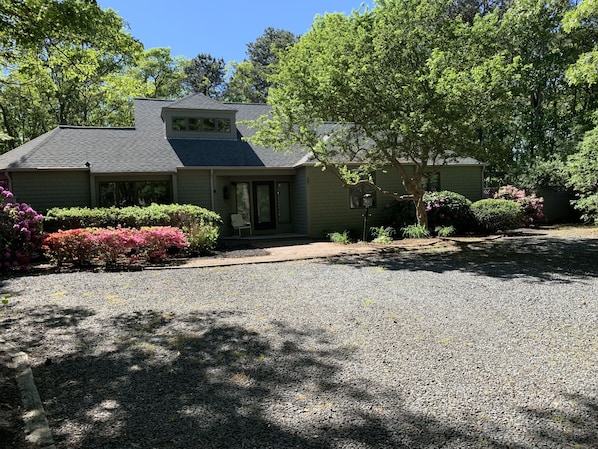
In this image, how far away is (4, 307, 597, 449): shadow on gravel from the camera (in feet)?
8.82

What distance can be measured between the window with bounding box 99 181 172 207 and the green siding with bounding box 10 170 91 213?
23.1 inches

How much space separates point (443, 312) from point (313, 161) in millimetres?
10202

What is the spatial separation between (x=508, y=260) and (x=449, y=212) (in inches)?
228

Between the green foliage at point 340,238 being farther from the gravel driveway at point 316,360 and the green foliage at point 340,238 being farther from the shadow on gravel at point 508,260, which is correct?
the gravel driveway at point 316,360

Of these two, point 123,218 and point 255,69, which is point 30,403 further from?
point 255,69

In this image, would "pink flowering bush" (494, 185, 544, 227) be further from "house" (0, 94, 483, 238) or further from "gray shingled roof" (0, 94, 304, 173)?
"gray shingled roof" (0, 94, 304, 173)

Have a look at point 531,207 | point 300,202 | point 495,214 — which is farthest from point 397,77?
point 531,207

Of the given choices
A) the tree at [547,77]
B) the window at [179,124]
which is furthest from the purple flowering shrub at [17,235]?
the tree at [547,77]

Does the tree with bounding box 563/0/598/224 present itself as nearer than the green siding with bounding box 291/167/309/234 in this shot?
Yes

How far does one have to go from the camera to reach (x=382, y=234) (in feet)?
45.8

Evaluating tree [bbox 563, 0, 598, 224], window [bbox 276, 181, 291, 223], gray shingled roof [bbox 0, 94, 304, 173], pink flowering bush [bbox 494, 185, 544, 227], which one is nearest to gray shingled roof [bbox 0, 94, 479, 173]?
gray shingled roof [bbox 0, 94, 304, 173]

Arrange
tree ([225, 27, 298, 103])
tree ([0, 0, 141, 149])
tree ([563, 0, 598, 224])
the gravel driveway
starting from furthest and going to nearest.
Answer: tree ([225, 27, 298, 103]), tree ([563, 0, 598, 224]), tree ([0, 0, 141, 149]), the gravel driveway

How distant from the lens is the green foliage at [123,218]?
11656 millimetres

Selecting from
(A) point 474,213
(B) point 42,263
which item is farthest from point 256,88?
(B) point 42,263
